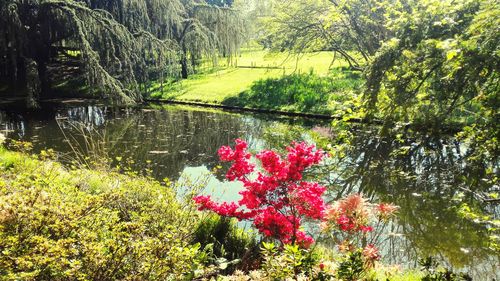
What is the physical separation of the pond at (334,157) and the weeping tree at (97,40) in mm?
1604

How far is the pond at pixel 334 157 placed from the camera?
6031mm

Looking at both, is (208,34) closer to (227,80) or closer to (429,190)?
(227,80)

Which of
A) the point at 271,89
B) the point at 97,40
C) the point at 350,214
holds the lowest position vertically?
the point at 350,214

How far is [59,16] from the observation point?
15.2 metres

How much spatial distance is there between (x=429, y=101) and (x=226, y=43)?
21024 millimetres

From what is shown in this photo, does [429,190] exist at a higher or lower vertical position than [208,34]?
lower

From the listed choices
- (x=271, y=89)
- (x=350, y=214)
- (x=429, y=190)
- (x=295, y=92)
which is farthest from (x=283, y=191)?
(x=271, y=89)

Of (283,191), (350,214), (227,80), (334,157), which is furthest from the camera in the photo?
(227,80)

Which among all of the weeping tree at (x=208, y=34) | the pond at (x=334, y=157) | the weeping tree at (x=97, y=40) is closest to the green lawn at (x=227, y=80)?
the weeping tree at (x=208, y=34)

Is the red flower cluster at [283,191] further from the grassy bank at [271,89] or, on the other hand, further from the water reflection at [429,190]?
the grassy bank at [271,89]

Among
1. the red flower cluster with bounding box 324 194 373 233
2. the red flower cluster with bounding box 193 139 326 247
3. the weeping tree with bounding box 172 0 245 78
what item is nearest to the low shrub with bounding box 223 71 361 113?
the weeping tree with bounding box 172 0 245 78

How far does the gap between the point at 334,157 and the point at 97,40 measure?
10.9m

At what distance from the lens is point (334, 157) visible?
10.9 metres

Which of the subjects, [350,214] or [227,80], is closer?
[350,214]
